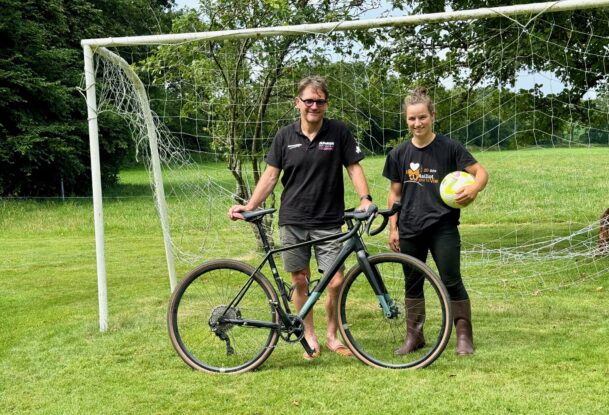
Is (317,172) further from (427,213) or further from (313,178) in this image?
(427,213)

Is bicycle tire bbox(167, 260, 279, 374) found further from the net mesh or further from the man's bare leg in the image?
the net mesh

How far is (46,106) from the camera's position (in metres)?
21.9

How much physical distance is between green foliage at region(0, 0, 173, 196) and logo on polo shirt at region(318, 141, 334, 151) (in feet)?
56.7

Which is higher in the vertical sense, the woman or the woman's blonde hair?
the woman's blonde hair

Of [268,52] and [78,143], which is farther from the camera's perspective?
[78,143]

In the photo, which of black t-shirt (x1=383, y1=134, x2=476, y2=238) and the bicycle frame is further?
black t-shirt (x1=383, y1=134, x2=476, y2=238)

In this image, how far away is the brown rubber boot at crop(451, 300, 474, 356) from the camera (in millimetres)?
4438

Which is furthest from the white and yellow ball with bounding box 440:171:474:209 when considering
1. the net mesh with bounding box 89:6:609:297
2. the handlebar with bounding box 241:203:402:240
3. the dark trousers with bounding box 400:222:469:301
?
the net mesh with bounding box 89:6:609:297

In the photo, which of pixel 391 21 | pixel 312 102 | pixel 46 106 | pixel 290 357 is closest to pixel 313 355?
pixel 290 357

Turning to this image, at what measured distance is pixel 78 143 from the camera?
71.7 feet

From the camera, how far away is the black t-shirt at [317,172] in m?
4.37

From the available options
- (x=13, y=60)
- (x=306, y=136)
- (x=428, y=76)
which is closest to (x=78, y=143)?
(x=13, y=60)

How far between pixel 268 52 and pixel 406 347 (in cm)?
469

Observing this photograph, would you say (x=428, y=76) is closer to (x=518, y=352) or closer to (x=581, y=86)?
(x=581, y=86)
